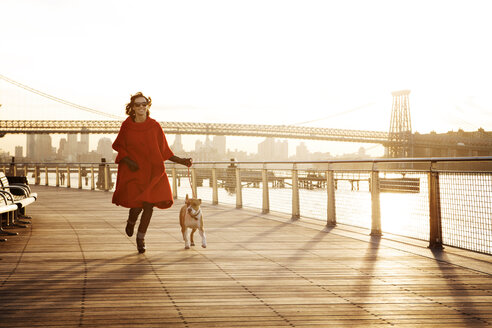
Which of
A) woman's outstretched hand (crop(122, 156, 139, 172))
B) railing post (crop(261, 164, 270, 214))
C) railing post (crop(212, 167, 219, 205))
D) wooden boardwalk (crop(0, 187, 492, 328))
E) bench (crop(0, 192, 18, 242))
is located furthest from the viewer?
railing post (crop(212, 167, 219, 205))

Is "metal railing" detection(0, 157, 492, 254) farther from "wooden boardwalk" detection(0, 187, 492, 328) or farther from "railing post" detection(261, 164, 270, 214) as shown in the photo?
"wooden boardwalk" detection(0, 187, 492, 328)

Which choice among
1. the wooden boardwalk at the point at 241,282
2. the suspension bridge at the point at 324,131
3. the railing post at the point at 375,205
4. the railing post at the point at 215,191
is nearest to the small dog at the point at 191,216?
the wooden boardwalk at the point at 241,282

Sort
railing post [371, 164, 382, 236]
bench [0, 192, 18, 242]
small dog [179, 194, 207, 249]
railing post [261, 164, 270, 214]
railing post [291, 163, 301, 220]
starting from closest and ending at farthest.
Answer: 1. small dog [179, 194, 207, 249]
2. bench [0, 192, 18, 242]
3. railing post [371, 164, 382, 236]
4. railing post [291, 163, 301, 220]
5. railing post [261, 164, 270, 214]

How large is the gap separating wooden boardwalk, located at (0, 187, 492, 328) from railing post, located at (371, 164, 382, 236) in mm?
136

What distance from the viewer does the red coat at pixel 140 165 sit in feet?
18.6

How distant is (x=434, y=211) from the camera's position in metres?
5.91

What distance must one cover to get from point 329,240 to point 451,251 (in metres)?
1.35

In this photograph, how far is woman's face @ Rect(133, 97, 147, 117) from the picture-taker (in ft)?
18.4

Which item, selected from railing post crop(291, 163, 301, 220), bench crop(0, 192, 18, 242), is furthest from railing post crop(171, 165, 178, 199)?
bench crop(0, 192, 18, 242)

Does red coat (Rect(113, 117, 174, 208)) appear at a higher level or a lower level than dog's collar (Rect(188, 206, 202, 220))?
higher

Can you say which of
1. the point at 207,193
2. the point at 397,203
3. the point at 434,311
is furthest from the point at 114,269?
the point at 207,193

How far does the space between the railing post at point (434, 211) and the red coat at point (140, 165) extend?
2486mm

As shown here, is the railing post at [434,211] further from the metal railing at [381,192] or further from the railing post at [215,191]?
the railing post at [215,191]

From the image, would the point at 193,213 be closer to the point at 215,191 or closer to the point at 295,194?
the point at 295,194
